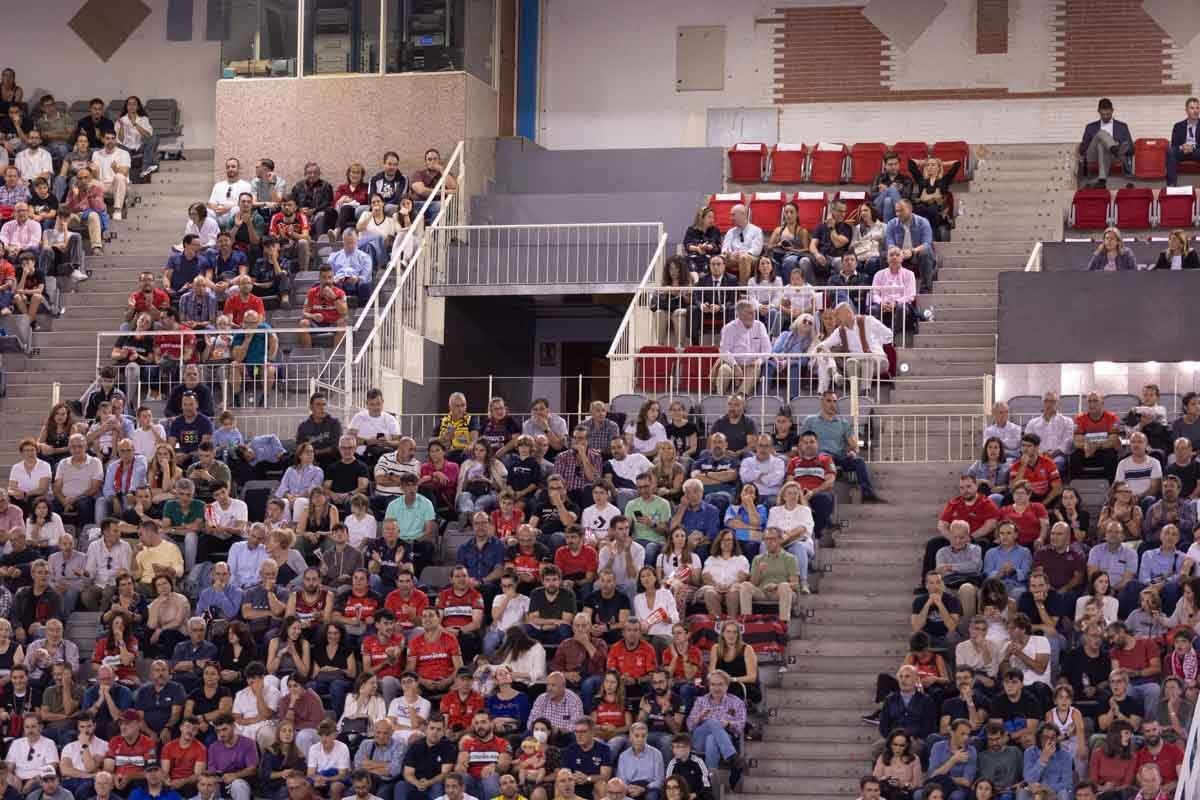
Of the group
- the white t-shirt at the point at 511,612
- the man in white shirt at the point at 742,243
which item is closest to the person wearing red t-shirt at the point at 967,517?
the white t-shirt at the point at 511,612

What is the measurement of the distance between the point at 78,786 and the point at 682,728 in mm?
4273

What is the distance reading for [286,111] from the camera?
25.9 meters

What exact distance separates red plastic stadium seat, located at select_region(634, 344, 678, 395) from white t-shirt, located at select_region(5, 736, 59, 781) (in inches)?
263

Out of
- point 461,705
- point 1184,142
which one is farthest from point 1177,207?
point 461,705

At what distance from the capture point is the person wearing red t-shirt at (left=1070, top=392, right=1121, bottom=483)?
62.4 feet

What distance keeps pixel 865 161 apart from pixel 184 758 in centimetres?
1119

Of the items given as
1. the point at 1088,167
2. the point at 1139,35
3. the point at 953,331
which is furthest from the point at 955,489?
the point at 1139,35

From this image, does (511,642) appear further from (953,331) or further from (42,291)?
(42,291)

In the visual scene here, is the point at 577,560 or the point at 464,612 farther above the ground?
the point at 577,560

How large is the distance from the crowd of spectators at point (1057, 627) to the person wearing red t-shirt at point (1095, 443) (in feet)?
0.05

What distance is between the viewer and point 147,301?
75.6 ft

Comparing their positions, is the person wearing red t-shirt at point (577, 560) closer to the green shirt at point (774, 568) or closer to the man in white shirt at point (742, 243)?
the green shirt at point (774, 568)

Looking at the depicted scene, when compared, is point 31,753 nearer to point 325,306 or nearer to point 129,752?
point 129,752

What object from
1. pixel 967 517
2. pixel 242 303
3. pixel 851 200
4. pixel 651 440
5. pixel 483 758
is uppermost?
pixel 851 200
